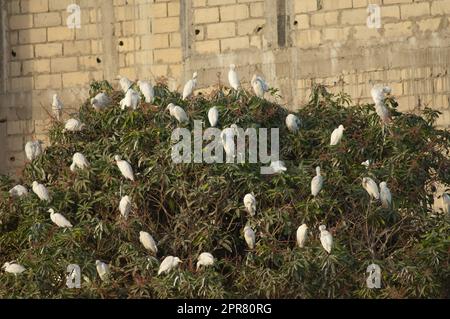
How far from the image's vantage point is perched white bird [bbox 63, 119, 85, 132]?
506 inches

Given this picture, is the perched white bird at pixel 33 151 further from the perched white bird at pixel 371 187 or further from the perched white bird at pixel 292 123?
the perched white bird at pixel 371 187

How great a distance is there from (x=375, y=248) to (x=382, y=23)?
187 inches

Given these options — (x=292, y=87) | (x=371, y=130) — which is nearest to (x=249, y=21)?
(x=292, y=87)

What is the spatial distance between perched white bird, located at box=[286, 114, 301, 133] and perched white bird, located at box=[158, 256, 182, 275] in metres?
1.45

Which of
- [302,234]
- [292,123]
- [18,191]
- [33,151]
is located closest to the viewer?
[302,234]

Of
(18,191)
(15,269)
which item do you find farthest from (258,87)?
(15,269)

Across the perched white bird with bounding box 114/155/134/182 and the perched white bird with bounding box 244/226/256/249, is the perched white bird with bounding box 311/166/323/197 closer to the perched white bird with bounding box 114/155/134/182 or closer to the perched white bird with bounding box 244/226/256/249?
the perched white bird with bounding box 244/226/256/249

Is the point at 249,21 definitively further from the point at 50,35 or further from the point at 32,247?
the point at 32,247

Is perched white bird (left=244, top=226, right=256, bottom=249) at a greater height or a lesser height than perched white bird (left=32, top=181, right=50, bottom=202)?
lesser

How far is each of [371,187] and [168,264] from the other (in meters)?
1.52

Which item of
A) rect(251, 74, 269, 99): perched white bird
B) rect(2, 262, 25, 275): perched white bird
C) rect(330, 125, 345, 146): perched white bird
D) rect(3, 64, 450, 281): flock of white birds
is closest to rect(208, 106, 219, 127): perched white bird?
rect(3, 64, 450, 281): flock of white birds

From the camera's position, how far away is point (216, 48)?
672 inches

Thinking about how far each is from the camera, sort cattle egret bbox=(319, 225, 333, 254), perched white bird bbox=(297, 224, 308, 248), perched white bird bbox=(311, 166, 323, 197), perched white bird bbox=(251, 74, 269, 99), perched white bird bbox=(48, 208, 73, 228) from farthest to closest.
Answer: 1. perched white bird bbox=(251, 74, 269, 99)
2. perched white bird bbox=(48, 208, 73, 228)
3. perched white bird bbox=(311, 166, 323, 197)
4. perched white bird bbox=(297, 224, 308, 248)
5. cattle egret bbox=(319, 225, 333, 254)

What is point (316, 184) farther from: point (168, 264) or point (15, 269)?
point (15, 269)
